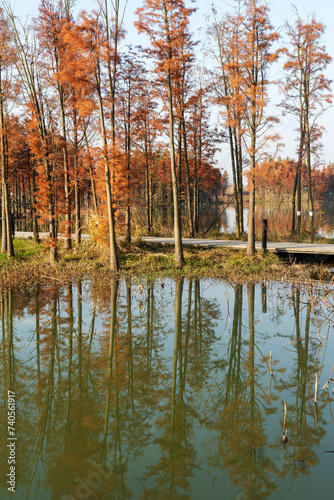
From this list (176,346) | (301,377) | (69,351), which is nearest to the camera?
(301,377)

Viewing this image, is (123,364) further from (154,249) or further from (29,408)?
(154,249)

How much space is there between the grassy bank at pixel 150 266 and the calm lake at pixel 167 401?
3.52 m

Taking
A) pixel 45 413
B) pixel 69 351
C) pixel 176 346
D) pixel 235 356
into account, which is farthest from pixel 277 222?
pixel 45 413

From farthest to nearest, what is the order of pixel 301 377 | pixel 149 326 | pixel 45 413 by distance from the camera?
pixel 149 326, pixel 301 377, pixel 45 413

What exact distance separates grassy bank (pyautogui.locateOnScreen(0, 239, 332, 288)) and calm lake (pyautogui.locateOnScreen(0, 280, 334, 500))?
3519 millimetres

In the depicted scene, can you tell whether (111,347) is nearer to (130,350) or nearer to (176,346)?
(130,350)

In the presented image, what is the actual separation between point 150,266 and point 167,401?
10230 mm

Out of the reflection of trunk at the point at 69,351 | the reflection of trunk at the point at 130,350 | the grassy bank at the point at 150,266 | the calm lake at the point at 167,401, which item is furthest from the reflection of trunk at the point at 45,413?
the grassy bank at the point at 150,266

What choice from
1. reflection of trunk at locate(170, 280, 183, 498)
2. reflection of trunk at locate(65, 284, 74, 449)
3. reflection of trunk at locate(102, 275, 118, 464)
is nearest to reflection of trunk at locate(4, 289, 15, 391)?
reflection of trunk at locate(65, 284, 74, 449)

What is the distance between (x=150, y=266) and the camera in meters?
16.0

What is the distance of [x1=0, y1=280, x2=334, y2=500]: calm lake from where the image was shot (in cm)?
427

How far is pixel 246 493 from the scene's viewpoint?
4.03 meters

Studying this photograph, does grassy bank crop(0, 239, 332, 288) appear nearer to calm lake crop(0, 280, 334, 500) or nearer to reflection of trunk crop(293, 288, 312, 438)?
calm lake crop(0, 280, 334, 500)

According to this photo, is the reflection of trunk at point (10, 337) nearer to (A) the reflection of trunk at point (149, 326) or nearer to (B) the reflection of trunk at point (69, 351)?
(B) the reflection of trunk at point (69, 351)
